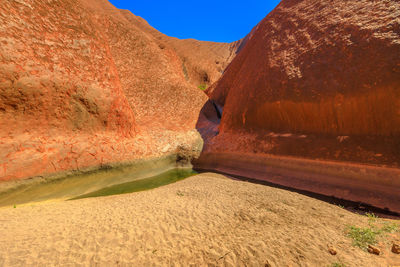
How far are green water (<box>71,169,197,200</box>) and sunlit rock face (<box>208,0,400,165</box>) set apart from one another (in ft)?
7.96

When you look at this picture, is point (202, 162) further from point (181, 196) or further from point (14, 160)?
point (14, 160)

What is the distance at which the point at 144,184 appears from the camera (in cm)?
624

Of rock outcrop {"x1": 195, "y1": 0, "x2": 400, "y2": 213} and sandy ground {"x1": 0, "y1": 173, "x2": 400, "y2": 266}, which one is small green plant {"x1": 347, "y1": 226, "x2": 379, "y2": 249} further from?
rock outcrop {"x1": 195, "y1": 0, "x2": 400, "y2": 213}

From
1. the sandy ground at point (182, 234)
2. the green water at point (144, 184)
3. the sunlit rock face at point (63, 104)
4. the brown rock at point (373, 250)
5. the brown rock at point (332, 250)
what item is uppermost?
the sunlit rock face at point (63, 104)

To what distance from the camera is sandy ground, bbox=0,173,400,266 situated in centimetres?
220

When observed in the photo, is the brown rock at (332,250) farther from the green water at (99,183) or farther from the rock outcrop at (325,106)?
the green water at (99,183)

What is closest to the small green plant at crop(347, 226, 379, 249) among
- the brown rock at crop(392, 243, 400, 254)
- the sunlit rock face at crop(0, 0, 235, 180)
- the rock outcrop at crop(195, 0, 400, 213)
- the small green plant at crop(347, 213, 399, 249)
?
the small green plant at crop(347, 213, 399, 249)

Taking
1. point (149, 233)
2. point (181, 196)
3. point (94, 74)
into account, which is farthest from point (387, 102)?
point (94, 74)

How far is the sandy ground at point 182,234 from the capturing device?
7.22 ft

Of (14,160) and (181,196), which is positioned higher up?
(14,160)

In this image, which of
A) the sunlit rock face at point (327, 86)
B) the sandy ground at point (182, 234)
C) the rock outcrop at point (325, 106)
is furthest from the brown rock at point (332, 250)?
the sunlit rock face at point (327, 86)

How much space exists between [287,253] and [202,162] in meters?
6.16

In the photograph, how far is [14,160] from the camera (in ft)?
14.3

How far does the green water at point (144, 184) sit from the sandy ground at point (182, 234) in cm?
133
